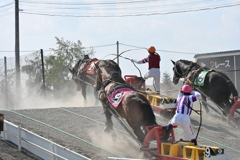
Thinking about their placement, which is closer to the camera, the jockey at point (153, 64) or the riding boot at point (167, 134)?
the riding boot at point (167, 134)

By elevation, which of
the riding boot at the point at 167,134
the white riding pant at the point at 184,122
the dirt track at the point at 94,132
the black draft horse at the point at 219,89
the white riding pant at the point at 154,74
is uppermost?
the white riding pant at the point at 154,74

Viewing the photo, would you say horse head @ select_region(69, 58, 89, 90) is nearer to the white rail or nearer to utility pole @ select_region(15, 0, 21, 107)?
utility pole @ select_region(15, 0, 21, 107)

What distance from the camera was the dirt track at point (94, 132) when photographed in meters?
9.30

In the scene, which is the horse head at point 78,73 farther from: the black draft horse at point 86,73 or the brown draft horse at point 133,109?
the brown draft horse at point 133,109

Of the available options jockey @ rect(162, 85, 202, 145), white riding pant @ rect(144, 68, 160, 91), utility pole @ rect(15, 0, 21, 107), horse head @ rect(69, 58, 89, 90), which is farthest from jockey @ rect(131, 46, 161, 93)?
utility pole @ rect(15, 0, 21, 107)

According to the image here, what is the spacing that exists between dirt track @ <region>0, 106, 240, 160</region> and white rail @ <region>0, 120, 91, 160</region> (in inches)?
11.9

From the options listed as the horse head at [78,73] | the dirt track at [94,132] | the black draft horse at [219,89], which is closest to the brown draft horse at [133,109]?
the dirt track at [94,132]

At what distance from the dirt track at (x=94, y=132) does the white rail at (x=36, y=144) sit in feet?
0.99

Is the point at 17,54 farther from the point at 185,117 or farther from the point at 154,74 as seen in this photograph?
the point at 185,117

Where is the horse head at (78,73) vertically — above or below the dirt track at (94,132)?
above

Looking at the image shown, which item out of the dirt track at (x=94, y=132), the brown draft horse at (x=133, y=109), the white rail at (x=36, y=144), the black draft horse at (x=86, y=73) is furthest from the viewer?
the black draft horse at (x=86, y=73)

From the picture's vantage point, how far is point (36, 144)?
364 inches

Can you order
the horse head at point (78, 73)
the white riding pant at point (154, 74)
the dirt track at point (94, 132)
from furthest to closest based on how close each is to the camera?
the horse head at point (78, 73)
the white riding pant at point (154, 74)
the dirt track at point (94, 132)

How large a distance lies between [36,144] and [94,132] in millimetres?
1981
